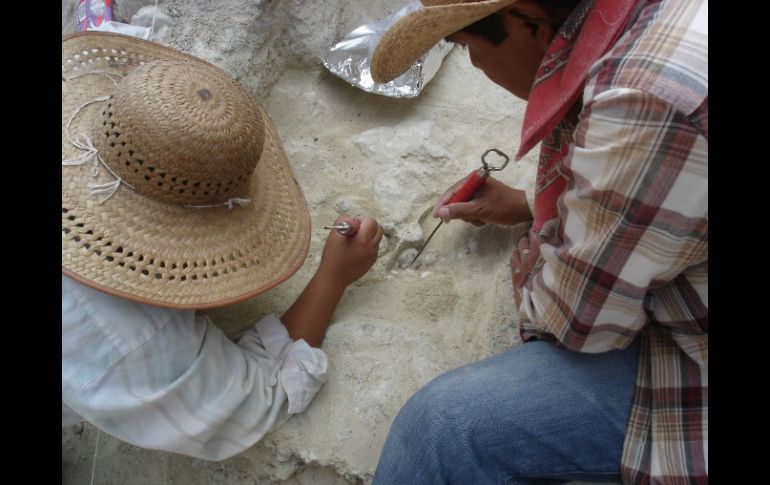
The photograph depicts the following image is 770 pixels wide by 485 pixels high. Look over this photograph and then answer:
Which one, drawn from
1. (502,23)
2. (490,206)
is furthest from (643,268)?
(490,206)

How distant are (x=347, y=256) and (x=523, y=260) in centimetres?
41

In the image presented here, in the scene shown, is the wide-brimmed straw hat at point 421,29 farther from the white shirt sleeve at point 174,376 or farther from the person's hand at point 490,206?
the white shirt sleeve at point 174,376

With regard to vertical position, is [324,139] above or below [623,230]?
below

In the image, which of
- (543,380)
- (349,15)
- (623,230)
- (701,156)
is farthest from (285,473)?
(349,15)

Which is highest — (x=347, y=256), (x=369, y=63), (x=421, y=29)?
(x=421, y=29)

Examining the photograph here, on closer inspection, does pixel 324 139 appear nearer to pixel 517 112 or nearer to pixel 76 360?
pixel 517 112

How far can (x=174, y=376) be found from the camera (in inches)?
47.2

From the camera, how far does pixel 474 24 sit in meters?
0.97

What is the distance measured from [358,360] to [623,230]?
775 mm

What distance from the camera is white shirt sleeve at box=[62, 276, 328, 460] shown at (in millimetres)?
1110

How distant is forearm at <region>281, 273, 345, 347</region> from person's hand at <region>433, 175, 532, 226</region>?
0.31 metres

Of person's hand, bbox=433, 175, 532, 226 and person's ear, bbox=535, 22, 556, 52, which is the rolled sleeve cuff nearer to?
person's hand, bbox=433, 175, 532, 226

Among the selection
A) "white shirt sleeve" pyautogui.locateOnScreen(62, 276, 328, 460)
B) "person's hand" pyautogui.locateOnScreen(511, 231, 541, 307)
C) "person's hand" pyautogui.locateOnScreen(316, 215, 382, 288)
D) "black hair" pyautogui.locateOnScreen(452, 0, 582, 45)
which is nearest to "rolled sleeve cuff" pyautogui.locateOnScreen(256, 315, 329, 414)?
"white shirt sleeve" pyautogui.locateOnScreen(62, 276, 328, 460)

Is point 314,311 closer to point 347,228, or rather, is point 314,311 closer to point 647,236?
point 347,228
